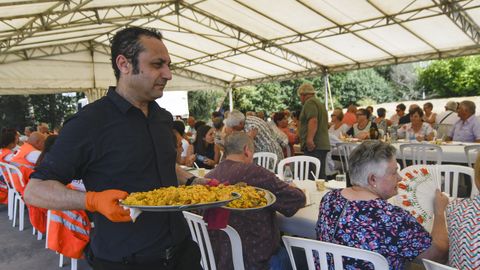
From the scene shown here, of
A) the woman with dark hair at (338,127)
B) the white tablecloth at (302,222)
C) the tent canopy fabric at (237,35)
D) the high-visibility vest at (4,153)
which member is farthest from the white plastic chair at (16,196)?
the woman with dark hair at (338,127)

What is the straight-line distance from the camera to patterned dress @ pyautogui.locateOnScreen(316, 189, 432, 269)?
1484mm

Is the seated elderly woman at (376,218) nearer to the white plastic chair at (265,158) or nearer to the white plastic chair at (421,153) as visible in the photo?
the white plastic chair at (265,158)

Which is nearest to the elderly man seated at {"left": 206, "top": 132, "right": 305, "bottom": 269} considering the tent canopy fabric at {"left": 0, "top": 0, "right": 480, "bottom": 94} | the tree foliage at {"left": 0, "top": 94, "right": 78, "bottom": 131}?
the tent canopy fabric at {"left": 0, "top": 0, "right": 480, "bottom": 94}

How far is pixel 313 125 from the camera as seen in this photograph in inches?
189

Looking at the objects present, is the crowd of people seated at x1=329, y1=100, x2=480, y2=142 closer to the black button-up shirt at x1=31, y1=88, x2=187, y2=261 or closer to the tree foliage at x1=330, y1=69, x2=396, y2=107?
the black button-up shirt at x1=31, y1=88, x2=187, y2=261

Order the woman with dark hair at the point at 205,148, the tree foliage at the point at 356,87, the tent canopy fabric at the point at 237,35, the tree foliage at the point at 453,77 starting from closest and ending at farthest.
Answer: the woman with dark hair at the point at 205,148 → the tent canopy fabric at the point at 237,35 → the tree foliage at the point at 453,77 → the tree foliage at the point at 356,87

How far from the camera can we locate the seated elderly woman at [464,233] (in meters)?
1.42

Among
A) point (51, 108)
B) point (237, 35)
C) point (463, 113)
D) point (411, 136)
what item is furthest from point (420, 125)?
point (51, 108)

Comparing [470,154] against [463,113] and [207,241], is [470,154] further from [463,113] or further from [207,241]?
[207,241]

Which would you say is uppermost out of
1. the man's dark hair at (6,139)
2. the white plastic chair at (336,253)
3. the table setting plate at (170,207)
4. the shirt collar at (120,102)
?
the shirt collar at (120,102)

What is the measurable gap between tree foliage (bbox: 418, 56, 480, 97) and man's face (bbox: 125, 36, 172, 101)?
21.2 metres

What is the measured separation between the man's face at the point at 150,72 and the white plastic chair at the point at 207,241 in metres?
0.83

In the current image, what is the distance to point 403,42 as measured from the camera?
9570 millimetres

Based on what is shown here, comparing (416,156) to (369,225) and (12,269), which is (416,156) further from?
(12,269)
